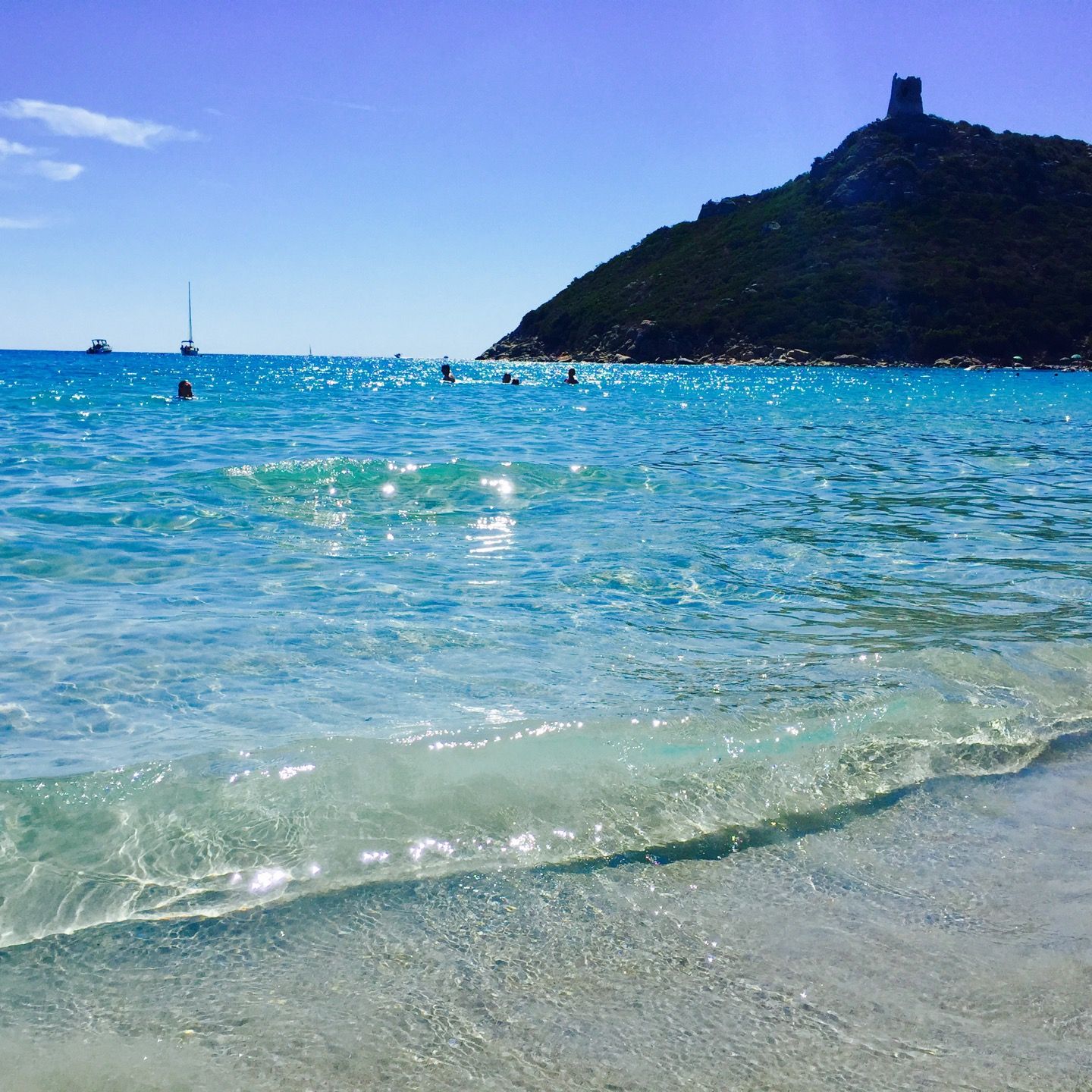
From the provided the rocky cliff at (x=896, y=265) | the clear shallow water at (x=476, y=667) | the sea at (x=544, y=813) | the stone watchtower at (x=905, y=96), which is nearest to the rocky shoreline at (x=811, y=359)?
the rocky cliff at (x=896, y=265)

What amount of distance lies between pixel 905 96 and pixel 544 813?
13610 centimetres

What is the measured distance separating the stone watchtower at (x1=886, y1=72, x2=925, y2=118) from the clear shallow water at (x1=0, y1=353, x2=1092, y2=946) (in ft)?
402

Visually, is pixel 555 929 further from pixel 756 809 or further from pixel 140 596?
pixel 140 596

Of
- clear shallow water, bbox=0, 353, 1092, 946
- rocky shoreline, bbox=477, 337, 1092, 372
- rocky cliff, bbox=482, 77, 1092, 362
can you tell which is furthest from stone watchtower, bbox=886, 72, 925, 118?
clear shallow water, bbox=0, 353, 1092, 946

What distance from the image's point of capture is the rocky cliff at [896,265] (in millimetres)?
93000

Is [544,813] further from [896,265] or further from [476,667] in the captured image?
[896,265]

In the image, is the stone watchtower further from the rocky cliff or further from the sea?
the sea

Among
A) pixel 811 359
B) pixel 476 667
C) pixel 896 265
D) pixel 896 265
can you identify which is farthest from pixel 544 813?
pixel 896 265

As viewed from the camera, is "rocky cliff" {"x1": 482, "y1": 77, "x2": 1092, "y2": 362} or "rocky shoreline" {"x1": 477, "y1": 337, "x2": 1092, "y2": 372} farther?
"rocky cliff" {"x1": 482, "y1": 77, "x2": 1092, "y2": 362}

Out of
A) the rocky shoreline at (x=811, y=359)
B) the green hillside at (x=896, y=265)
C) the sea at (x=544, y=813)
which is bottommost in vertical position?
the sea at (x=544, y=813)

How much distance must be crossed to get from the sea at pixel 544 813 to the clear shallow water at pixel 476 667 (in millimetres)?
28

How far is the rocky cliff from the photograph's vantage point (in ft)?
305

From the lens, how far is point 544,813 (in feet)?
12.1

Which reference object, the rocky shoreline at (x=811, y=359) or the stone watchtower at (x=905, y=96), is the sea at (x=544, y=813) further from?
the stone watchtower at (x=905, y=96)
